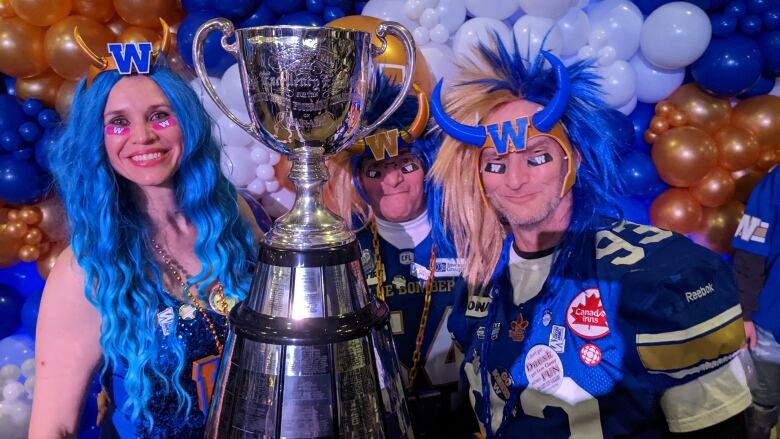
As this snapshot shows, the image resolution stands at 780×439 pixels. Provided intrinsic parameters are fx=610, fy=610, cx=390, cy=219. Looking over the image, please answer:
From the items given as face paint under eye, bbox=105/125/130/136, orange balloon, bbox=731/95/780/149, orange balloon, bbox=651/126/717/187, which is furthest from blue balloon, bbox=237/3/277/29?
orange balloon, bbox=731/95/780/149

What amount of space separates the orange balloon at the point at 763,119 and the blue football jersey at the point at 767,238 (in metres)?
0.42

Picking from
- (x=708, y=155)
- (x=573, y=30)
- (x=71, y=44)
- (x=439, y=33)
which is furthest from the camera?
(x=708, y=155)

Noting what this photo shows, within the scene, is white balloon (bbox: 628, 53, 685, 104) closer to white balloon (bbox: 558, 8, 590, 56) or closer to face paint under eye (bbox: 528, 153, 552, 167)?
white balloon (bbox: 558, 8, 590, 56)

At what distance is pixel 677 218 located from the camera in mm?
3721

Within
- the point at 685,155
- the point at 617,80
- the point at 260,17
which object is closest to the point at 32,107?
the point at 260,17

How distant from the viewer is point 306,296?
1044 mm

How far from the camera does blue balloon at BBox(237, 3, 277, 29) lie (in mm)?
3465

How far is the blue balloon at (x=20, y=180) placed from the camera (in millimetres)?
3281

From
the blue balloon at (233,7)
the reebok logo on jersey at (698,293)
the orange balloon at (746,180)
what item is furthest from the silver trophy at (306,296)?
the orange balloon at (746,180)

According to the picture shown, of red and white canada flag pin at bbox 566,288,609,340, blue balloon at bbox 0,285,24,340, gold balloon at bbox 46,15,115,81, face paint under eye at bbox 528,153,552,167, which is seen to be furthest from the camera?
blue balloon at bbox 0,285,24,340

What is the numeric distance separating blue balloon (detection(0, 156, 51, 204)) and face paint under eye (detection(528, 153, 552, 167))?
270 centimetres

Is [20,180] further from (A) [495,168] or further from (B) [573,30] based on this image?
(B) [573,30]

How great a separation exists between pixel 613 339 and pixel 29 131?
3.17 m

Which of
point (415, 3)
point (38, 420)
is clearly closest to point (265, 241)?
point (38, 420)
